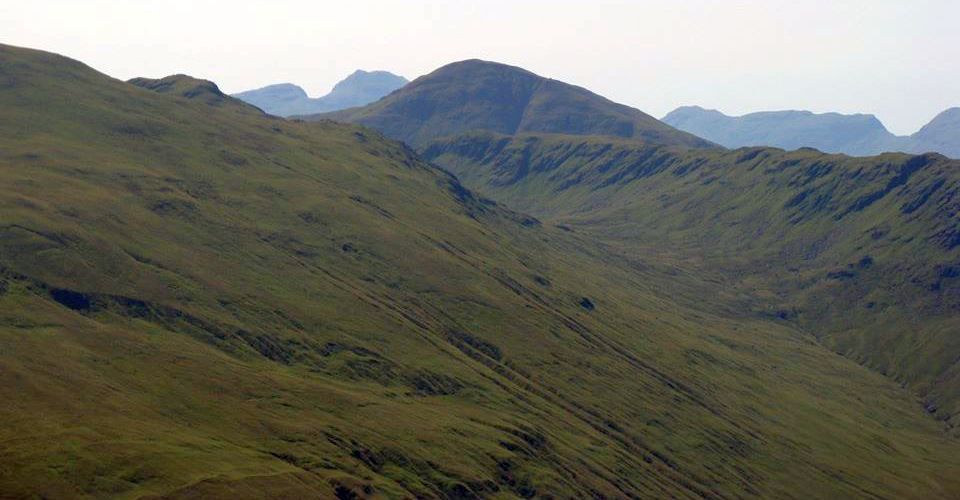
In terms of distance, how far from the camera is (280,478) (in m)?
198

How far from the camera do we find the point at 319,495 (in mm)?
199500

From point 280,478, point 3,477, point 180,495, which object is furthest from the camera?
point 280,478

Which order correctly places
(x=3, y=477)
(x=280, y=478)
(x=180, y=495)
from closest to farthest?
(x=3, y=477) → (x=180, y=495) → (x=280, y=478)

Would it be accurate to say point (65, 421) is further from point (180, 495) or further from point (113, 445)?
point (180, 495)

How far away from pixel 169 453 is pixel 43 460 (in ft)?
74.6

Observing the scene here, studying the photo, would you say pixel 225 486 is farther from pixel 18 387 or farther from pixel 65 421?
pixel 18 387

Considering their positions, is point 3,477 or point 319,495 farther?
point 319,495

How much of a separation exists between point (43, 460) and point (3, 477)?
872cm

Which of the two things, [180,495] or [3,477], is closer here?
[3,477]

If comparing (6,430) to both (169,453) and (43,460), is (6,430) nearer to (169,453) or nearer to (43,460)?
(43,460)

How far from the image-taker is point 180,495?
591ft

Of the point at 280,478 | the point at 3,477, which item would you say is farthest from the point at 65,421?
the point at 280,478

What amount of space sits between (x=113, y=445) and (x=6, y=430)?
1775 cm

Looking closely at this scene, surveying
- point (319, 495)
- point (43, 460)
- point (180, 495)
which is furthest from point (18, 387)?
point (319, 495)
